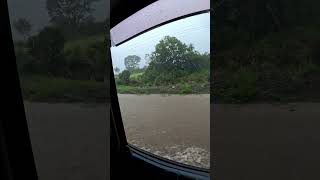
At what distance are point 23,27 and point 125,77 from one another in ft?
4.23

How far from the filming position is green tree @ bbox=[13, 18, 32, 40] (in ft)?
3.86

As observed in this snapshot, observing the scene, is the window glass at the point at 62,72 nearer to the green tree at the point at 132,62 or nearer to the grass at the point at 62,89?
the grass at the point at 62,89

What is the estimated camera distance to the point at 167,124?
2637 millimetres

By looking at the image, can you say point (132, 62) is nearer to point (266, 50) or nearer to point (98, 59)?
point (98, 59)

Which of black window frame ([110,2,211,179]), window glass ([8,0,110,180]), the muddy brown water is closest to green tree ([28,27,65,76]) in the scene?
window glass ([8,0,110,180])

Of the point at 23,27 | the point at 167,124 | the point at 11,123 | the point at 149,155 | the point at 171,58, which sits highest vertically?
the point at 23,27

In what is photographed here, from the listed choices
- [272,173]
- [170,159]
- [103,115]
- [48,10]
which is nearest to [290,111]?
[272,173]

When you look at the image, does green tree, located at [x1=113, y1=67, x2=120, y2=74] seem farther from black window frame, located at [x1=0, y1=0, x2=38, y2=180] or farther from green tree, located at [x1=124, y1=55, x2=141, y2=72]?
black window frame, located at [x1=0, y1=0, x2=38, y2=180]

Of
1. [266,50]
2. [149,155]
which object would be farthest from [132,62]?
[266,50]

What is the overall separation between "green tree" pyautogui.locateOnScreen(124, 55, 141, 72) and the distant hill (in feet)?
4.02

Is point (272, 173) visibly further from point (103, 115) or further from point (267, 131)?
point (103, 115)

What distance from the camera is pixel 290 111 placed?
0.96 metres

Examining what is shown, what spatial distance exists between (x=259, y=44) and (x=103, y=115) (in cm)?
53

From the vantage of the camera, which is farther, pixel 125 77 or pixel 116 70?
pixel 125 77
